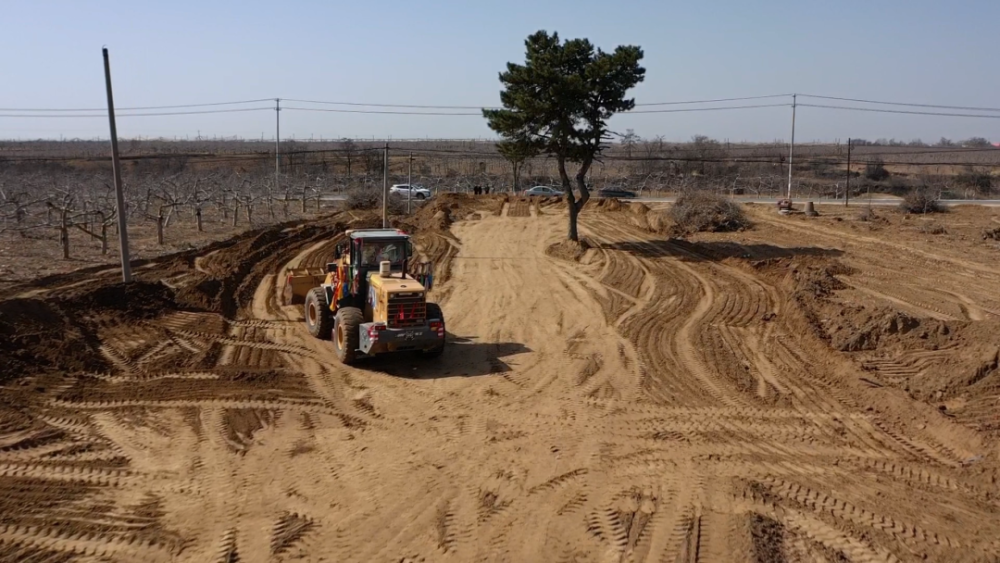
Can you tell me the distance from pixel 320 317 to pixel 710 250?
16204 mm

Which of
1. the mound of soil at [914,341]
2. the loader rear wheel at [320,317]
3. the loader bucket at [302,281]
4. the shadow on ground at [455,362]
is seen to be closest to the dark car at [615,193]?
the mound of soil at [914,341]

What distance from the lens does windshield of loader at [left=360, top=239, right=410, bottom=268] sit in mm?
12906

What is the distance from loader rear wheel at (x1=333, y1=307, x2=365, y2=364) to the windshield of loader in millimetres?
937

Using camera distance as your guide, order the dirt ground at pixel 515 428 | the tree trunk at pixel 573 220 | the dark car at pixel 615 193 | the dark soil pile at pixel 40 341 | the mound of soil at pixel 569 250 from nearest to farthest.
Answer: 1. the dirt ground at pixel 515 428
2. the dark soil pile at pixel 40 341
3. the mound of soil at pixel 569 250
4. the tree trunk at pixel 573 220
5. the dark car at pixel 615 193

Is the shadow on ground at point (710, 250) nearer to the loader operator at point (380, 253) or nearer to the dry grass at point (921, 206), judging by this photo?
the loader operator at point (380, 253)

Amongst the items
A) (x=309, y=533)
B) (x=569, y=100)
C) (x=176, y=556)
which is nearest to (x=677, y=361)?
(x=309, y=533)

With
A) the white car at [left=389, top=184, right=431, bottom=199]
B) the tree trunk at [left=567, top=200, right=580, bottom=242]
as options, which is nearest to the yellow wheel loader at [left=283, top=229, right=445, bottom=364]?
the tree trunk at [left=567, top=200, right=580, bottom=242]

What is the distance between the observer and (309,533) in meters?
7.05

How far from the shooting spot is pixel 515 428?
32.5 feet

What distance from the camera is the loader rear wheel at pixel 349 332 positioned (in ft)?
40.2

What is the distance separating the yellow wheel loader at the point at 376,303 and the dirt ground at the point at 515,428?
0.57 metres

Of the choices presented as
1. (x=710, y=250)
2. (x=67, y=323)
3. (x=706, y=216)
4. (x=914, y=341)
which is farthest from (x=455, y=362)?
(x=706, y=216)

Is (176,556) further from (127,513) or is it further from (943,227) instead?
(943,227)

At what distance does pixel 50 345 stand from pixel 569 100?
18.0 m
